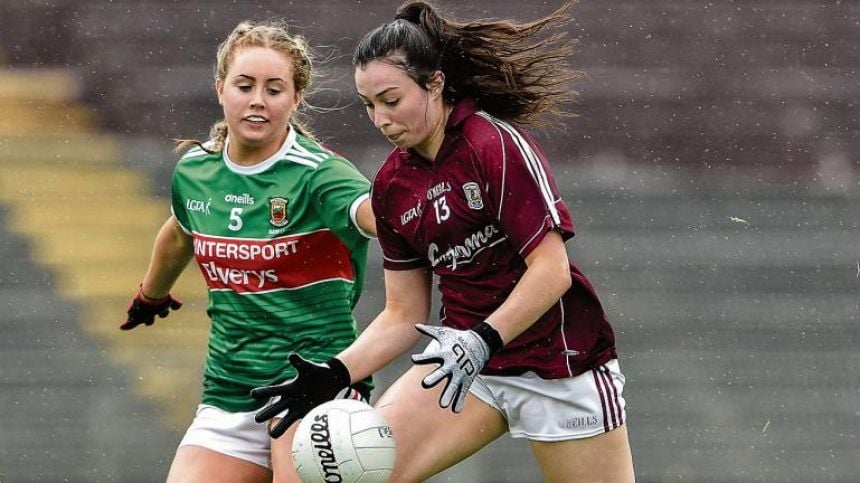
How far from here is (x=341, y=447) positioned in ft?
9.54

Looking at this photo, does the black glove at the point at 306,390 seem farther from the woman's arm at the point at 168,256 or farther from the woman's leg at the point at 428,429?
the woman's arm at the point at 168,256

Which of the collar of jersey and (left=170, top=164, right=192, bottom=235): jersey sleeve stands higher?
the collar of jersey

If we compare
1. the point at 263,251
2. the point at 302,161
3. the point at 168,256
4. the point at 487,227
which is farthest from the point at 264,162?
the point at 487,227

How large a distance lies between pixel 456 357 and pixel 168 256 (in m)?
1.34

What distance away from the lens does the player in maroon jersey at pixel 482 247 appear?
9.41 feet

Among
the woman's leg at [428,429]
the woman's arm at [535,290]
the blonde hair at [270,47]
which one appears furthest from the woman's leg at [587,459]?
the blonde hair at [270,47]

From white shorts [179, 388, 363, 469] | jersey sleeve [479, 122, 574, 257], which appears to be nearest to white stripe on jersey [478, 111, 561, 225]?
jersey sleeve [479, 122, 574, 257]

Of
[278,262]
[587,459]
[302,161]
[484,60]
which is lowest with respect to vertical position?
[587,459]

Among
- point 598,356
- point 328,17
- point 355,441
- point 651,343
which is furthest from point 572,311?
point 328,17

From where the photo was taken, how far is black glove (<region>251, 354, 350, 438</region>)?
3080 millimetres

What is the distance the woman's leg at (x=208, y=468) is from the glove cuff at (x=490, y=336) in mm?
933

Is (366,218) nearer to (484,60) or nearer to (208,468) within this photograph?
(484,60)

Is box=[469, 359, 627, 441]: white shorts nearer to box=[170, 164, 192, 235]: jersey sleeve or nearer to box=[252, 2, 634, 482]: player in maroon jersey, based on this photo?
box=[252, 2, 634, 482]: player in maroon jersey

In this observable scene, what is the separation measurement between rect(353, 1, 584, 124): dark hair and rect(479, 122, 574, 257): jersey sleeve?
0.19m
